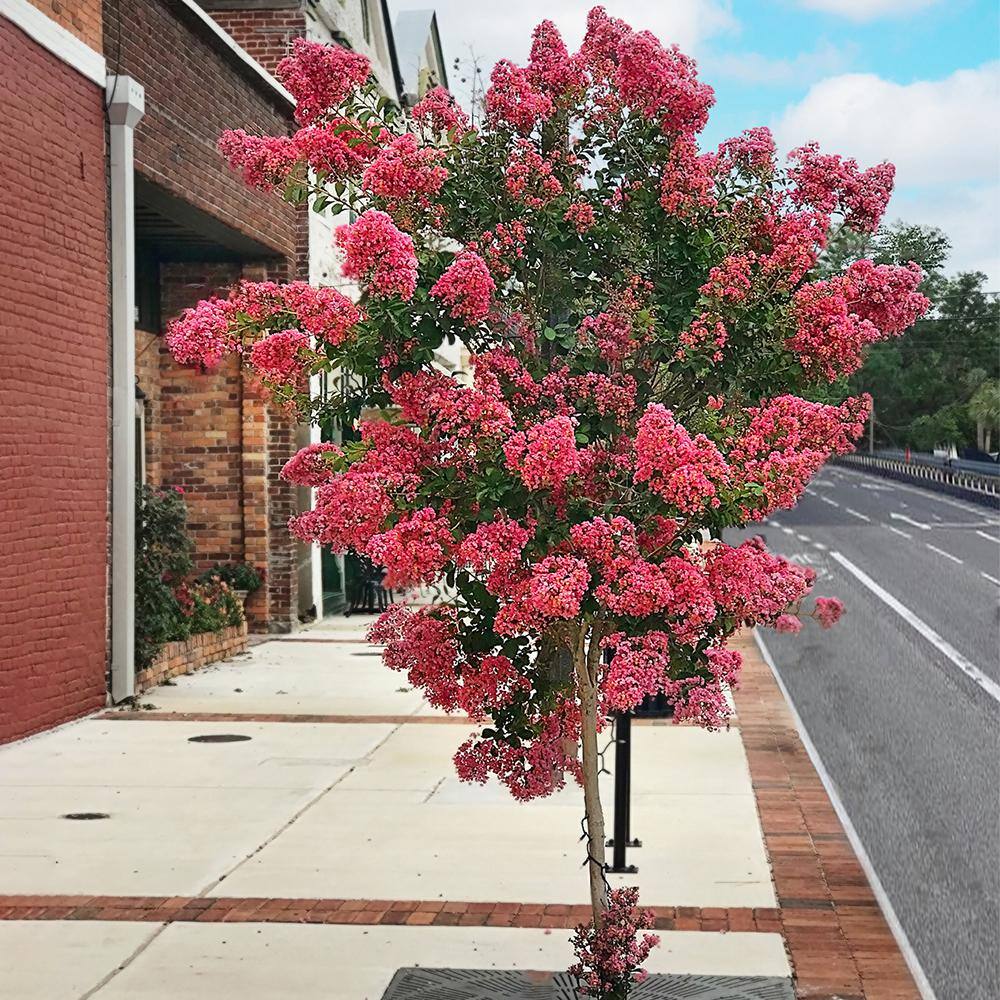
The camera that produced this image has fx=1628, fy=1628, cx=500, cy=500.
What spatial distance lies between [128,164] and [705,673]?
9.71m

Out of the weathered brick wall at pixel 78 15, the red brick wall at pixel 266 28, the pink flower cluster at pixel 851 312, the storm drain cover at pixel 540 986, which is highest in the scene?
the red brick wall at pixel 266 28

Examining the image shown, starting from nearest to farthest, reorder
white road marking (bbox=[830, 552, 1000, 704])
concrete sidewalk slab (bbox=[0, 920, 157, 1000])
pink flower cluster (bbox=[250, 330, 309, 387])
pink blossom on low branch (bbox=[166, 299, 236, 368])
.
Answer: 1. pink flower cluster (bbox=[250, 330, 309, 387])
2. pink blossom on low branch (bbox=[166, 299, 236, 368])
3. concrete sidewalk slab (bbox=[0, 920, 157, 1000])
4. white road marking (bbox=[830, 552, 1000, 704])

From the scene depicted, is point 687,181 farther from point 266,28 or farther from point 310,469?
point 266,28

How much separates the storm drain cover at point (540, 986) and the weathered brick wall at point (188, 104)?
1040 centimetres

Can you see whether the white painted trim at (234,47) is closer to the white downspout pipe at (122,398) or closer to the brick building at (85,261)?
the brick building at (85,261)

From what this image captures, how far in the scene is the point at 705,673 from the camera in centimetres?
661

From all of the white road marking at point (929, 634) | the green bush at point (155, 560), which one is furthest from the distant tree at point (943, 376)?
the green bush at point (155, 560)

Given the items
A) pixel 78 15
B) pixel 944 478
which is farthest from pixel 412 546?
pixel 944 478

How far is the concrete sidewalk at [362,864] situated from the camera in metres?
7.06

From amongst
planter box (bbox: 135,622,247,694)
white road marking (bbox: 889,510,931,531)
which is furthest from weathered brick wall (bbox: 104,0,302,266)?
white road marking (bbox: 889,510,931,531)

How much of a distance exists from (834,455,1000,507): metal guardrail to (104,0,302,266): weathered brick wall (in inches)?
1174

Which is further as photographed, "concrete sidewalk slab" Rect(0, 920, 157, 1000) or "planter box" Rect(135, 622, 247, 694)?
"planter box" Rect(135, 622, 247, 694)

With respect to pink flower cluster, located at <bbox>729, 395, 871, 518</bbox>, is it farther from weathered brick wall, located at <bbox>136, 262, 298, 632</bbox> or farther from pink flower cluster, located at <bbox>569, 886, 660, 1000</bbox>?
weathered brick wall, located at <bbox>136, 262, 298, 632</bbox>

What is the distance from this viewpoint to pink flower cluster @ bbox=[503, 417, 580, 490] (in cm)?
545
